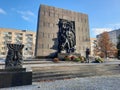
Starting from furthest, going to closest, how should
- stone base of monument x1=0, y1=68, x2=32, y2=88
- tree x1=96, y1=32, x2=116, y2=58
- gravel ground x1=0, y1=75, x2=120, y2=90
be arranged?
tree x1=96, y1=32, x2=116, y2=58 → stone base of monument x1=0, y1=68, x2=32, y2=88 → gravel ground x1=0, y1=75, x2=120, y2=90

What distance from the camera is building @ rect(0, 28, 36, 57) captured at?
5138cm

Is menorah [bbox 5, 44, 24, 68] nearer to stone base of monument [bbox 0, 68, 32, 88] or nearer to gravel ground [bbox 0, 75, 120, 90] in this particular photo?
stone base of monument [bbox 0, 68, 32, 88]

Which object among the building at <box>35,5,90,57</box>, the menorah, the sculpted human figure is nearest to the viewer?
the menorah

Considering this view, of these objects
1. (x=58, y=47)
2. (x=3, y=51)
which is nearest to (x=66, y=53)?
(x=58, y=47)

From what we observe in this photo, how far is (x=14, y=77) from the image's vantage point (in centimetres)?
568

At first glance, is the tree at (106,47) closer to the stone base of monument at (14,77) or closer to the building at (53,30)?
the building at (53,30)

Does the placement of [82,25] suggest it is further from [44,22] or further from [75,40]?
[44,22]

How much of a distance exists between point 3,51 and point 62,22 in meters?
42.9

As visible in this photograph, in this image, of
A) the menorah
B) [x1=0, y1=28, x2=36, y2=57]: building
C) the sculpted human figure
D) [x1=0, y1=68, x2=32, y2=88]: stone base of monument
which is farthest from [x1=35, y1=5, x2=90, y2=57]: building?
[x1=0, y1=28, x2=36, y2=57]: building

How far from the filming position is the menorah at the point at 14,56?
6262 mm

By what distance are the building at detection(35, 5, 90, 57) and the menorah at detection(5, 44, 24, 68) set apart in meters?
7.78

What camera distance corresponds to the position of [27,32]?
5659 cm

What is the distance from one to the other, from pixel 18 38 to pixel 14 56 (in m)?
51.2

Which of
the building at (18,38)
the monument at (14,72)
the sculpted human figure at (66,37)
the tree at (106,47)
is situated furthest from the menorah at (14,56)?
the building at (18,38)
